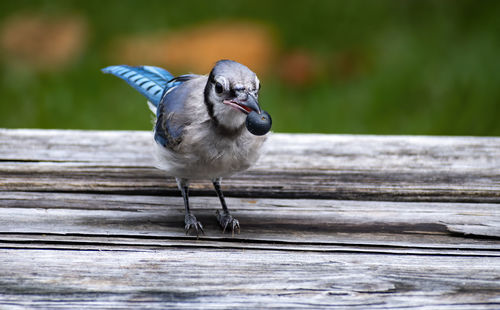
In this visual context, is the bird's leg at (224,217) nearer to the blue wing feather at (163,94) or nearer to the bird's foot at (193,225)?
the bird's foot at (193,225)

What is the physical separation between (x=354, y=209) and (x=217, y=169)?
61 cm

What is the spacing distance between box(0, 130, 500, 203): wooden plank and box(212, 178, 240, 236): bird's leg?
0.18 m

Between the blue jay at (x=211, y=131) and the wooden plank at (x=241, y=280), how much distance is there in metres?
0.30

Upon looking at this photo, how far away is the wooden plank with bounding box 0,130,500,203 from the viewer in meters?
2.72

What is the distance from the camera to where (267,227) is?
246 centimetres

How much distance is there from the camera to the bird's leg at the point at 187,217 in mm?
2410

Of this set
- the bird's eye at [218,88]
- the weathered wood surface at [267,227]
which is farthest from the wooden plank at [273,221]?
the bird's eye at [218,88]

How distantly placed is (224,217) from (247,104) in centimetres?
53

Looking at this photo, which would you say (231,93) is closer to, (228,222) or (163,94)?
(228,222)

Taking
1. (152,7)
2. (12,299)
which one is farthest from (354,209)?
(152,7)

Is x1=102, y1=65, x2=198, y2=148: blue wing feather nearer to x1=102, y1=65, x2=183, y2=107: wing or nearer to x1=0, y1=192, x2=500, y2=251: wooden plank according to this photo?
x1=102, y1=65, x2=183, y2=107: wing

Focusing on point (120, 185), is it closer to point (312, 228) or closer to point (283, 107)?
point (312, 228)

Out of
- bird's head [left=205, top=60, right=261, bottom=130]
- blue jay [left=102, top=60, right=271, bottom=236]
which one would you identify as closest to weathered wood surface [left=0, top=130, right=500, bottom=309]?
blue jay [left=102, top=60, right=271, bottom=236]

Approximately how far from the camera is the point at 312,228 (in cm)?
245
